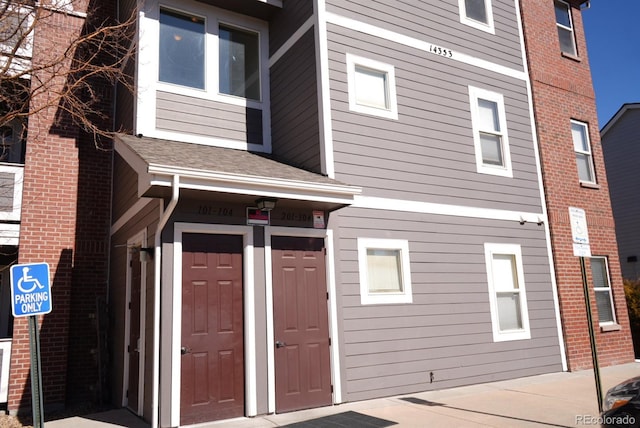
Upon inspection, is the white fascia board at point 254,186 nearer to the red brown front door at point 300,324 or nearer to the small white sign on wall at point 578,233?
the red brown front door at point 300,324

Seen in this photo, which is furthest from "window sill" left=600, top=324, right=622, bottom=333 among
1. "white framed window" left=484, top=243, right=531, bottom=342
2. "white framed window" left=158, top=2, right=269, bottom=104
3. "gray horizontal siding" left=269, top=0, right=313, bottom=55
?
"gray horizontal siding" left=269, top=0, right=313, bottom=55

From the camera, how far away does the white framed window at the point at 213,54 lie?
30.1 feet

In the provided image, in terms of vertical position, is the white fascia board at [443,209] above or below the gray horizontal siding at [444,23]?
below

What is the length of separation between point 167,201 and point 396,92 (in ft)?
15.9

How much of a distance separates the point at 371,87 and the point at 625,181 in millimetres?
15066

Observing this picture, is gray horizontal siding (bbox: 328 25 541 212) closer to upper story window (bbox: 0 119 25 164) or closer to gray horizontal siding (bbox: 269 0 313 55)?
gray horizontal siding (bbox: 269 0 313 55)

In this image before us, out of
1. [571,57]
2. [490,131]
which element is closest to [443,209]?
[490,131]

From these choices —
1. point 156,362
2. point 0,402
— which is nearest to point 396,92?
point 156,362

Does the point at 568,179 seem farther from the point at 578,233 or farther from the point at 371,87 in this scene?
the point at 371,87

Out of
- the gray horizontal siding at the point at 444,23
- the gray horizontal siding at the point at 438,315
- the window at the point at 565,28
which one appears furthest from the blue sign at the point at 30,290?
the window at the point at 565,28

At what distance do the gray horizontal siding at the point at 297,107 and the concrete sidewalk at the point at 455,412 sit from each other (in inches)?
152

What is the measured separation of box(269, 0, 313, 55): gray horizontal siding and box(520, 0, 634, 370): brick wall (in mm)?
5857

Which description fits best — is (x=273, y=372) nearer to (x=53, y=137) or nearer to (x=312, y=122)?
(x=312, y=122)

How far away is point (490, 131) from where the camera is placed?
10789 mm
